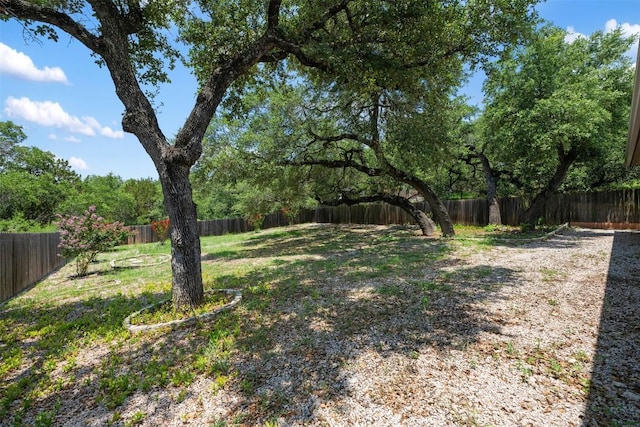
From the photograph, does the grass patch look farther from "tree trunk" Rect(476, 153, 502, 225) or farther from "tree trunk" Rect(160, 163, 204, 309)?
"tree trunk" Rect(476, 153, 502, 225)

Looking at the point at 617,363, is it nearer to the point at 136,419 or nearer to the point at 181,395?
the point at 181,395

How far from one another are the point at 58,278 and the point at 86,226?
1.58 m

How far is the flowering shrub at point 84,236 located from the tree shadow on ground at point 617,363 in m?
9.61

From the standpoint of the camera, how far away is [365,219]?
65.7ft

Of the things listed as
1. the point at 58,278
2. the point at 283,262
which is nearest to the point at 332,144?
the point at 283,262

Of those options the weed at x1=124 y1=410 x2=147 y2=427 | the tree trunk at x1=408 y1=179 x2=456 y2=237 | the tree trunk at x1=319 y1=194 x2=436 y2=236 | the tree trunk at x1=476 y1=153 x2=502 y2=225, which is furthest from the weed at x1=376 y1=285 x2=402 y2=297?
the tree trunk at x1=476 y1=153 x2=502 y2=225

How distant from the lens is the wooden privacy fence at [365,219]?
6.43 m

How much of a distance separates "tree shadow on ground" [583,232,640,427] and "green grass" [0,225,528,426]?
65.2 inches

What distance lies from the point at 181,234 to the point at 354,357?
2606 mm

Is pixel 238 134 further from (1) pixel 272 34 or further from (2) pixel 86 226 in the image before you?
(1) pixel 272 34

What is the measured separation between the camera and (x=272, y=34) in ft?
15.5

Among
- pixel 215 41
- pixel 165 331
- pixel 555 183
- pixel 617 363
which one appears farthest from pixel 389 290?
pixel 555 183

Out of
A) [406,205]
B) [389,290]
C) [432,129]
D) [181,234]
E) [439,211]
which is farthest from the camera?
[406,205]

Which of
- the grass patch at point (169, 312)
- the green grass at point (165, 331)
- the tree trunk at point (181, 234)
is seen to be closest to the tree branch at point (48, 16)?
the tree trunk at point (181, 234)
